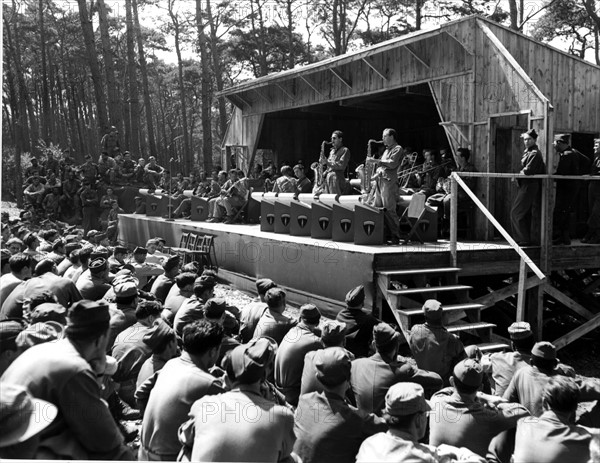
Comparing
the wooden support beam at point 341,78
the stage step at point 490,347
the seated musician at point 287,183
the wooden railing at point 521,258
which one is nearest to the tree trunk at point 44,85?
the wooden support beam at point 341,78

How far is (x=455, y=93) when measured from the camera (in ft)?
34.1

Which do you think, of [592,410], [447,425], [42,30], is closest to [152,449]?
[447,425]

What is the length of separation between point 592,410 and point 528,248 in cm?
487

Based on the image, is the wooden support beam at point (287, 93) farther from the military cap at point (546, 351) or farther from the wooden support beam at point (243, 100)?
the military cap at point (546, 351)

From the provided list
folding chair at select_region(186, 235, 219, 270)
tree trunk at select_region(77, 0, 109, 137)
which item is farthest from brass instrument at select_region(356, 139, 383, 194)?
tree trunk at select_region(77, 0, 109, 137)

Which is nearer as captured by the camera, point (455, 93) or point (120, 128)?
point (455, 93)

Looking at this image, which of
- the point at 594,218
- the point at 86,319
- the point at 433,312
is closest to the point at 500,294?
the point at 594,218

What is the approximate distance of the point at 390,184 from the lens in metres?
8.90

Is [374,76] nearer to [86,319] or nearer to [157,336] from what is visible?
[157,336]

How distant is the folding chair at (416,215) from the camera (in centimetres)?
884

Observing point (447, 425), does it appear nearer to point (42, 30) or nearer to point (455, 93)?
point (455, 93)

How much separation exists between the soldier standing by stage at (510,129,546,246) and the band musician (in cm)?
303

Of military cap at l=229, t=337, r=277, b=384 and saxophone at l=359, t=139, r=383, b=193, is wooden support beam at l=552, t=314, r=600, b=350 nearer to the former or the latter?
saxophone at l=359, t=139, r=383, b=193

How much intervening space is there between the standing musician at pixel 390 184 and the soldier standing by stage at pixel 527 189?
1756 mm
